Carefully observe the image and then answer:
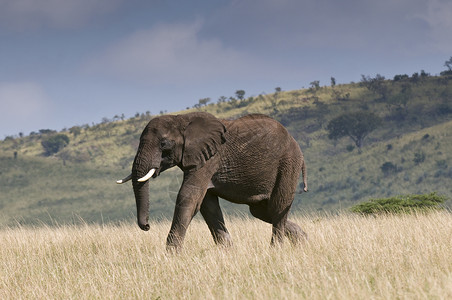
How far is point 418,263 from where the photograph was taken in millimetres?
7195

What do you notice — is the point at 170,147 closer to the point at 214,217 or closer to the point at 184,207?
the point at 184,207

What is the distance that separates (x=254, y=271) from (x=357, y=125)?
316ft

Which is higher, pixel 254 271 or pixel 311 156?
pixel 254 271

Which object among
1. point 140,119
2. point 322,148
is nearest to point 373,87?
point 322,148

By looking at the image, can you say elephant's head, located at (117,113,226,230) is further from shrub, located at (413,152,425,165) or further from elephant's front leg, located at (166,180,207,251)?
shrub, located at (413,152,425,165)

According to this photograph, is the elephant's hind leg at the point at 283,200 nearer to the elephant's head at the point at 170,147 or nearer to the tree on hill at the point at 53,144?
the elephant's head at the point at 170,147

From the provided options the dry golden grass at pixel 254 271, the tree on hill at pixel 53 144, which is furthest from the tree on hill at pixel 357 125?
the dry golden grass at pixel 254 271

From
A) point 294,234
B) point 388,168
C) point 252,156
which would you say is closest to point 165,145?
point 252,156

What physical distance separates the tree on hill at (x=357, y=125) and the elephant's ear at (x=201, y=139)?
3696 inches

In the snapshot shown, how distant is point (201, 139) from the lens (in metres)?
9.10

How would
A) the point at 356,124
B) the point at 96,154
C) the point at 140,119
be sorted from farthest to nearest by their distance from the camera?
the point at 140,119 → the point at 96,154 → the point at 356,124

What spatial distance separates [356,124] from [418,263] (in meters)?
96.9

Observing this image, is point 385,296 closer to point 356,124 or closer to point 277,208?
point 277,208

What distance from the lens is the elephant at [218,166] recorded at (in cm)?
888
